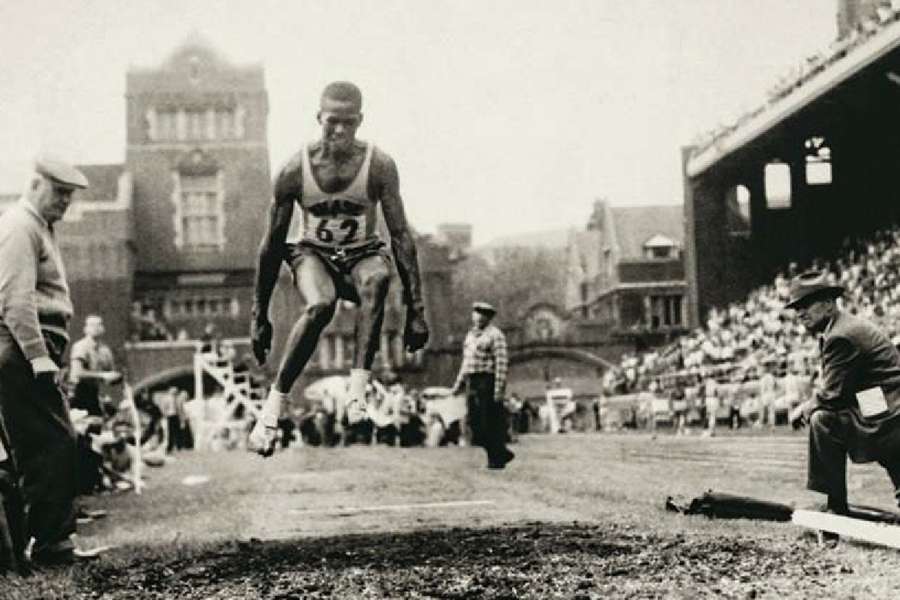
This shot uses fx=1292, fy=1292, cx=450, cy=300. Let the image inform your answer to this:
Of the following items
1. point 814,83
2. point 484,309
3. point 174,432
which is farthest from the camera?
point 174,432

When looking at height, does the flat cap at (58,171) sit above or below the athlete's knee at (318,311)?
above

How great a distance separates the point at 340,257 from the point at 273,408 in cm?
87

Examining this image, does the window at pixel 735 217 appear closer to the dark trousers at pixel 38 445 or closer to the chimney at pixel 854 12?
the chimney at pixel 854 12

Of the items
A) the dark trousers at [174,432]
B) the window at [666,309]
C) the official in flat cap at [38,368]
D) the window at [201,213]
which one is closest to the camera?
the official in flat cap at [38,368]

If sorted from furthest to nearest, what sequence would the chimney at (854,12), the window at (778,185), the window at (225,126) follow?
the chimney at (854,12) < the window at (778,185) < the window at (225,126)

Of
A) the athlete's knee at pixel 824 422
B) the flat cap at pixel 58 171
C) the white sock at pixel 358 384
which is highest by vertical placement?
the flat cap at pixel 58 171

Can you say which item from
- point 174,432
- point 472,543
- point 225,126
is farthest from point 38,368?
point 174,432

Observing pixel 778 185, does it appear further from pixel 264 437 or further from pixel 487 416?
pixel 264 437

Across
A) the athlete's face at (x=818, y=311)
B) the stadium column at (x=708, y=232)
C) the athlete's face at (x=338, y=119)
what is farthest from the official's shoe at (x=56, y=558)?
the stadium column at (x=708, y=232)

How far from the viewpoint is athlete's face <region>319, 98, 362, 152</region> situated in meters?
6.61

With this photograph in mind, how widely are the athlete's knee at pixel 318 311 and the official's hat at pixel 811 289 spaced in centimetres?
240

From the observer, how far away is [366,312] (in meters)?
6.86

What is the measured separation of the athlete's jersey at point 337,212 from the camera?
675 cm

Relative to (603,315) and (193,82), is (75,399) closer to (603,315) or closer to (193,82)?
(193,82)
